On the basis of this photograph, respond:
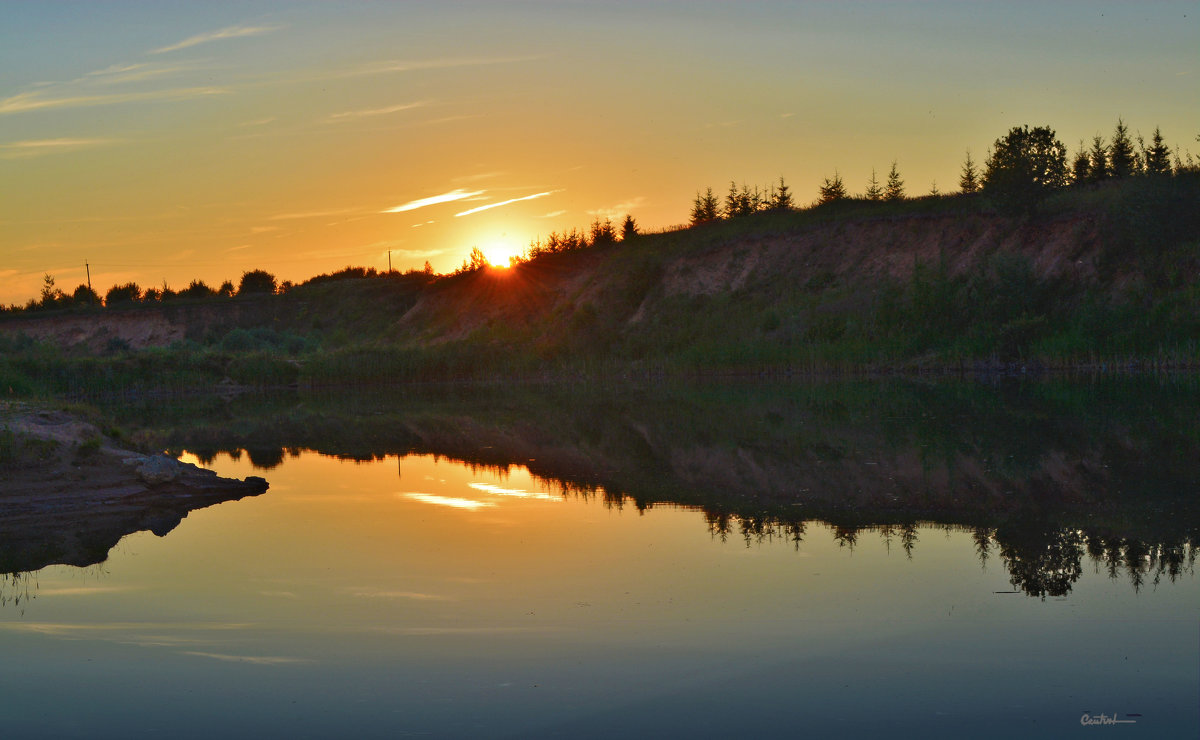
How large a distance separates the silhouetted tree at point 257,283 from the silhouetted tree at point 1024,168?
221 feet

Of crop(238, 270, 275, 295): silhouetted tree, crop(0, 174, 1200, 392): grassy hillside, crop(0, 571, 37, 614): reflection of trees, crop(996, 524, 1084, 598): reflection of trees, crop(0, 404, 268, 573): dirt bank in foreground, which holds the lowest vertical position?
crop(996, 524, 1084, 598): reflection of trees

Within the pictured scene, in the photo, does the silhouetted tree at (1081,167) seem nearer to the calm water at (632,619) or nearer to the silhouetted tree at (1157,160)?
the silhouetted tree at (1157,160)

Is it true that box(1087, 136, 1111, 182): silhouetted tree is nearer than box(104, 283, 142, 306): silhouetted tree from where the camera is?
Yes

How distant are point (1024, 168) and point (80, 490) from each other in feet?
151

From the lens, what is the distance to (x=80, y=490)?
13.5 meters

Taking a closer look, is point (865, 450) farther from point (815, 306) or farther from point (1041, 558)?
point (815, 306)

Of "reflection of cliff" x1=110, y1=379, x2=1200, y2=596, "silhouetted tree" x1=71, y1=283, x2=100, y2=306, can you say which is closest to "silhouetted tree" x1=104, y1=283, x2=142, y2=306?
"silhouetted tree" x1=71, y1=283, x2=100, y2=306

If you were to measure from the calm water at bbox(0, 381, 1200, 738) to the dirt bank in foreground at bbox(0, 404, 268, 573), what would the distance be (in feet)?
2.08

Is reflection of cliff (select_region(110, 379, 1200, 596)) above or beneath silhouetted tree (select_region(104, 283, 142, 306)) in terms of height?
beneath

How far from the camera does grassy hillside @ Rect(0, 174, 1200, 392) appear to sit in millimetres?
41656

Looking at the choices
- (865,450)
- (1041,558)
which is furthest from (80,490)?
(865,450)

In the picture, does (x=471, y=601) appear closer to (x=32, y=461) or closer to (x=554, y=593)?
(x=554, y=593)

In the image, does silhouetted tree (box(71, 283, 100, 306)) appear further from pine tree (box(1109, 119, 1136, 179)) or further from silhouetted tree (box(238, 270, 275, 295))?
pine tree (box(1109, 119, 1136, 179))

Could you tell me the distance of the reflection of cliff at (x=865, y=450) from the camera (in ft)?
34.5
